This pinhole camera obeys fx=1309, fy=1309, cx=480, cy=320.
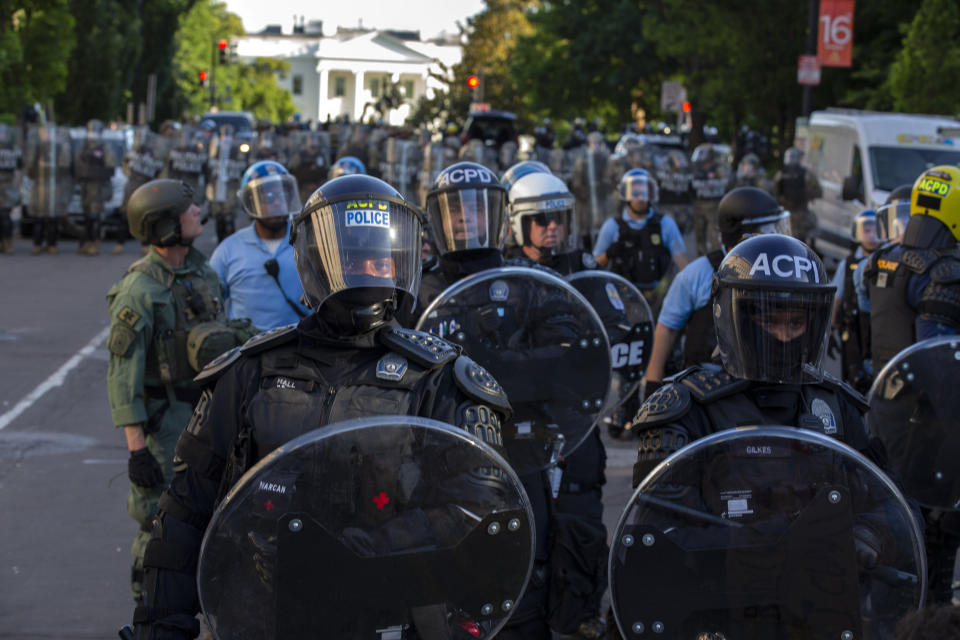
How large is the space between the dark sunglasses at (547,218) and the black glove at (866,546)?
11.9 ft

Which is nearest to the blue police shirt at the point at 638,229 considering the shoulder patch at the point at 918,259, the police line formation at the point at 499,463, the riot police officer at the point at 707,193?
the shoulder patch at the point at 918,259

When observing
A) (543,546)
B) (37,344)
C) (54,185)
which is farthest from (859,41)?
(543,546)

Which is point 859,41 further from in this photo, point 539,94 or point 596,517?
point 596,517

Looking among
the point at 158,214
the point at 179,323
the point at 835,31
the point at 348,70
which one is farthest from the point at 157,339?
the point at 348,70

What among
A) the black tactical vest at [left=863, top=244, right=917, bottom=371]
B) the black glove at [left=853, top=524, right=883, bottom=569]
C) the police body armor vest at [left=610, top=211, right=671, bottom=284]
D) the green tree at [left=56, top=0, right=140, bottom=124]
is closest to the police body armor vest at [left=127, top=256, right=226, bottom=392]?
the black tactical vest at [left=863, top=244, right=917, bottom=371]

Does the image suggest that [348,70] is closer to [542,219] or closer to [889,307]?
[542,219]

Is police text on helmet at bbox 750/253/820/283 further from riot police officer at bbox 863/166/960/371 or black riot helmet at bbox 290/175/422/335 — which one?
riot police officer at bbox 863/166/960/371

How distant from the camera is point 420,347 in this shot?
3.03m

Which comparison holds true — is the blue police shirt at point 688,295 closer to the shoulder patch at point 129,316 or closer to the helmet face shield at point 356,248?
the shoulder patch at point 129,316

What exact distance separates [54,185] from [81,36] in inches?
633

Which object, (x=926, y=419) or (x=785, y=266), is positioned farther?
(x=926, y=419)

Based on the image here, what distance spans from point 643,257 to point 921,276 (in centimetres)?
451

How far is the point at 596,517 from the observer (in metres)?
5.44

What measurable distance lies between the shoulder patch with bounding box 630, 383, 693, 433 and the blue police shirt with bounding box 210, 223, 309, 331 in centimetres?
322
